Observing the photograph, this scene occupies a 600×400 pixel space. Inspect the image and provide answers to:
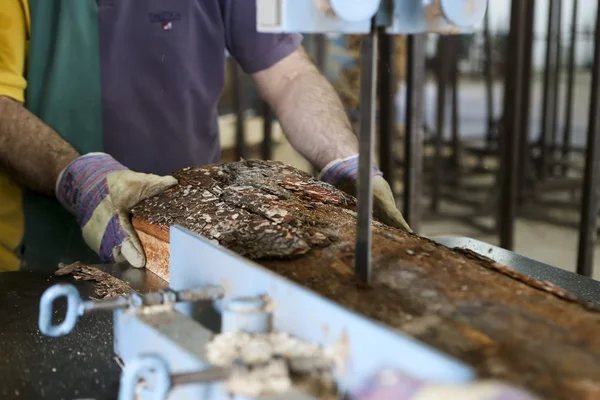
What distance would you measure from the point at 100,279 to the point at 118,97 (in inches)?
31.3

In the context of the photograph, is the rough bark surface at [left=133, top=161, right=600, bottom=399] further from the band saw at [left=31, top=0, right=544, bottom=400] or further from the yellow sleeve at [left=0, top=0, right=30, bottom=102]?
the yellow sleeve at [left=0, top=0, right=30, bottom=102]

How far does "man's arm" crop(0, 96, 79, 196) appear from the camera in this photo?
6.61ft

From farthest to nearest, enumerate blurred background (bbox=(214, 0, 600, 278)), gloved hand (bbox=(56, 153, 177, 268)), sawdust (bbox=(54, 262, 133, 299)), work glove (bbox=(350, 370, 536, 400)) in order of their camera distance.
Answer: blurred background (bbox=(214, 0, 600, 278))
gloved hand (bbox=(56, 153, 177, 268))
sawdust (bbox=(54, 262, 133, 299))
work glove (bbox=(350, 370, 536, 400))

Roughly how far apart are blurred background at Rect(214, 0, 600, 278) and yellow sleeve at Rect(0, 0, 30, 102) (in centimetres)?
158

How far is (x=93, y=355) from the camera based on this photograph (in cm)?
128

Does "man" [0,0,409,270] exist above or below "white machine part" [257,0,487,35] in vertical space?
below

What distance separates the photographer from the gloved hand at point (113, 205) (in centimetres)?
175

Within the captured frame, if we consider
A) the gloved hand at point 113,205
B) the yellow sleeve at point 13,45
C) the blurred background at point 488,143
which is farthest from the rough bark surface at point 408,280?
the blurred background at point 488,143

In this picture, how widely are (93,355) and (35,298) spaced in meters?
0.36

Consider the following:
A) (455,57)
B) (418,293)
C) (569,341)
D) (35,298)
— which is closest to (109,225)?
(35,298)

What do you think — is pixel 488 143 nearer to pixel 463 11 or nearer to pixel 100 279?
pixel 100 279

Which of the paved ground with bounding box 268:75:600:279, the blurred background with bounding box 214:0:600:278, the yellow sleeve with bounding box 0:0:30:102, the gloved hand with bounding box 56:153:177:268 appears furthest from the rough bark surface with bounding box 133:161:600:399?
the paved ground with bounding box 268:75:600:279

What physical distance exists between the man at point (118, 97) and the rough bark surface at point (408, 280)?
1.36ft

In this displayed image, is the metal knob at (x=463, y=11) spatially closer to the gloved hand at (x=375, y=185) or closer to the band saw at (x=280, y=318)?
the band saw at (x=280, y=318)
